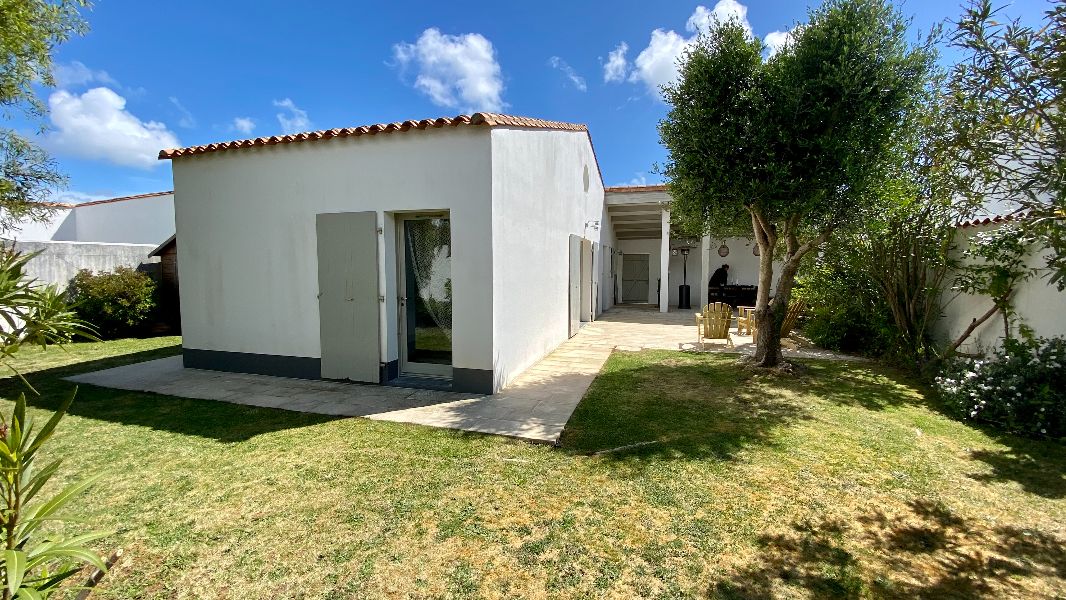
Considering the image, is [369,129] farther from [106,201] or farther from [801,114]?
[106,201]

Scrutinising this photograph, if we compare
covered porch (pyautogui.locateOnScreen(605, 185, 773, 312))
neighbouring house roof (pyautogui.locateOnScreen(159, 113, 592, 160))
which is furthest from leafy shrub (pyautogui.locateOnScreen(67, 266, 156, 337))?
covered porch (pyautogui.locateOnScreen(605, 185, 773, 312))

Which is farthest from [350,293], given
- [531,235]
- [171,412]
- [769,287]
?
[769,287]

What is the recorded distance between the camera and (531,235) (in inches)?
319

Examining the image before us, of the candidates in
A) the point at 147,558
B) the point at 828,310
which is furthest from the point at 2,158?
the point at 828,310

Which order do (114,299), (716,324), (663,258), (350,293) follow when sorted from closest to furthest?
(350,293) → (716,324) → (114,299) → (663,258)

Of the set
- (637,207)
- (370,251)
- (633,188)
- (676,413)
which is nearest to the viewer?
(676,413)

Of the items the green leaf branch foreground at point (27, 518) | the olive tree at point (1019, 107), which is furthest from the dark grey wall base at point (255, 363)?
the olive tree at point (1019, 107)

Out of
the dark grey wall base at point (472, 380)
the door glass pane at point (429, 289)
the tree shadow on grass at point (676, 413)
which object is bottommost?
the tree shadow on grass at point (676, 413)

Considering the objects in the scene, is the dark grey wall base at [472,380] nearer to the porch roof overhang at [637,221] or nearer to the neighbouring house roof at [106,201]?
the porch roof overhang at [637,221]

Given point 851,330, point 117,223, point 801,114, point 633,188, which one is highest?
point 633,188

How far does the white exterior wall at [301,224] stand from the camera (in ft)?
20.9

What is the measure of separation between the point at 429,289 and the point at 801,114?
6.16 metres

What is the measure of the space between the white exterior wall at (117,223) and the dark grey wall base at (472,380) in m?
21.5

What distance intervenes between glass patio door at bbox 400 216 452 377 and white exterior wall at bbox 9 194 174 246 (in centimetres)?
2023
